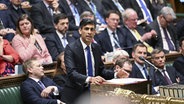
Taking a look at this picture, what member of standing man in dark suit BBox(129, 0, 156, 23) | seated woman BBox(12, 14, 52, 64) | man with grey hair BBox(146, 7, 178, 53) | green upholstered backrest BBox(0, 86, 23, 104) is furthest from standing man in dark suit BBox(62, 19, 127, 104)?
standing man in dark suit BBox(129, 0, 156, 23)

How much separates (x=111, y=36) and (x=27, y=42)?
1335mm

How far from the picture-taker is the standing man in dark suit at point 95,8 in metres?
6.73

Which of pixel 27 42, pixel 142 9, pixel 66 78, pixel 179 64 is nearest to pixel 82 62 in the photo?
pixel 66 78

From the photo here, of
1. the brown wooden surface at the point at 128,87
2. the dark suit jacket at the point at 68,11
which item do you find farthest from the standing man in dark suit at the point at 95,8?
the brown wooden surface at the point at 128,87

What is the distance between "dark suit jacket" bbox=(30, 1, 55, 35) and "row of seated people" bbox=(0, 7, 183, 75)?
0.21 m

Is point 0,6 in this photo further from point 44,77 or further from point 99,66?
point 99,66

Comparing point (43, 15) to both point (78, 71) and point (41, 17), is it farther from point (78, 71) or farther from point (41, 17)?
point (78, 71)

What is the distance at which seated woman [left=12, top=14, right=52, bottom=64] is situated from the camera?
5066 mm

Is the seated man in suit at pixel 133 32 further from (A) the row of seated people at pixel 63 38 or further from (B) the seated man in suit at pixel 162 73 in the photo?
(B) the seated man in suit at pixel 162 73

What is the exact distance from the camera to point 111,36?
613 cm

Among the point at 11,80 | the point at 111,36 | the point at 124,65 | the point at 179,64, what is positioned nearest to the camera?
the point at 11,80

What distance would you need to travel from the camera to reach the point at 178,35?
724cm

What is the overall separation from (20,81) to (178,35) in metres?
3.32

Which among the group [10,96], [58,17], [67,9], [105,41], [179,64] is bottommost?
[10,96]
